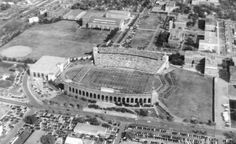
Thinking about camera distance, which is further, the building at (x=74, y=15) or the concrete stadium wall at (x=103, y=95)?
the building at (x=74, y=15)

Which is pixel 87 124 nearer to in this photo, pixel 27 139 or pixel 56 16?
pixel 27 139

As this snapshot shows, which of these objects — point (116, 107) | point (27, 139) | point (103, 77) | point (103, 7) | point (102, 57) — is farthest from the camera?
point (103, 7)

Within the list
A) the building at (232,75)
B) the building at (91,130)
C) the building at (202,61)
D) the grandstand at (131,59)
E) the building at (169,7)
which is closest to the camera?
the building at (91,130)

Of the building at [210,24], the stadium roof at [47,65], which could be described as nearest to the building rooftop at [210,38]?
the building at [210,24]

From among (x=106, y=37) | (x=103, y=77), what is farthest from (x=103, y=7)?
(x=103, y=77)

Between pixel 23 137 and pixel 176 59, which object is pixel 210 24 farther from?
pixel 23 137

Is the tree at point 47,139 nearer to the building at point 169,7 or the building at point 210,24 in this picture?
the building at point 210,24

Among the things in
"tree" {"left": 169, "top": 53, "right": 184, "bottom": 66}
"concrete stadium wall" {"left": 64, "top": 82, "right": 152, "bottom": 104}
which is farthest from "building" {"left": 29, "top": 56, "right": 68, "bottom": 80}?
"tree" {"left": 169, "top": 53, "right": 184, "bottom": 66}
